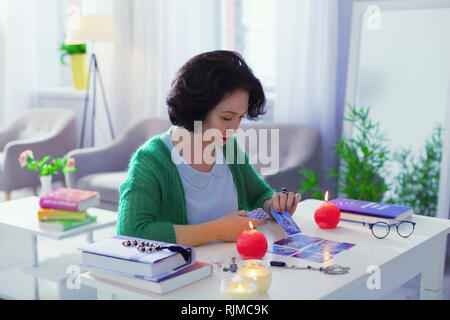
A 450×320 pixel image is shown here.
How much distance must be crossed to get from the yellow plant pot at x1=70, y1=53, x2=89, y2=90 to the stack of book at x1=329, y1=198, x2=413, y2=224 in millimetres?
3629

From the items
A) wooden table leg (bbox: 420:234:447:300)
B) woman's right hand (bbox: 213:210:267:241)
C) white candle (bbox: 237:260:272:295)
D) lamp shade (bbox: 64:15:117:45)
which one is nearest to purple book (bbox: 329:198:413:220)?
wooden table leg (bbox: 420:234:447:300)

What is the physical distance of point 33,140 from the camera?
4309 millimetres

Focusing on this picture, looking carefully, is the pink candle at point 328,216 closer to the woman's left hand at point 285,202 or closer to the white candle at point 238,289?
the woman's left hand at point 285,202

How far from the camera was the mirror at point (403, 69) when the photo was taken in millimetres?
3160

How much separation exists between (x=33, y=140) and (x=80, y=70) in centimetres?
92

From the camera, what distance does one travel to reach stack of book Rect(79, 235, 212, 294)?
1.15 m

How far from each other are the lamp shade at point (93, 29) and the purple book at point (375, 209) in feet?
9.61

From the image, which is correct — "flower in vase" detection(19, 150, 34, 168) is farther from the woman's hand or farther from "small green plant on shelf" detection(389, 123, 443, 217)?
"small green plant on shelf" detection(389, 123, 443, 217)

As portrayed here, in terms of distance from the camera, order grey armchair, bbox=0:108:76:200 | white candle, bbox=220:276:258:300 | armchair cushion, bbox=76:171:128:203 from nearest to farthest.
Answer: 1. white candle, bbox=220:276:258:300
2. armchair cushion, bbox=76:171:128:203
3. grey armchair, bbox=0:108:76:200

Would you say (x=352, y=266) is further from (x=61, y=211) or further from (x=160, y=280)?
(x=61, y=211)

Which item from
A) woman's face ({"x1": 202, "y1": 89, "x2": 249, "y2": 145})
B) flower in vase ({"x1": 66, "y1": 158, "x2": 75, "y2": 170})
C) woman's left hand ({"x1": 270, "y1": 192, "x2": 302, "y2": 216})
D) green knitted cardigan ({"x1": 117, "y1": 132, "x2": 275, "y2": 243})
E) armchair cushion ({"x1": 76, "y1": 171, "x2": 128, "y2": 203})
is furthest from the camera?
armchair cushion ({"x1": 76, "y1": 171, "x2": 128, "y2": 203})

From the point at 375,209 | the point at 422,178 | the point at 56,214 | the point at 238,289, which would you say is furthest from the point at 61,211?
the point at 422,178

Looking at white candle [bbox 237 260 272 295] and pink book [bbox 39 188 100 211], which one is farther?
pink book [bbox 39 188 100 211]

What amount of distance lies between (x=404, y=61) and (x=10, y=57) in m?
3.53
